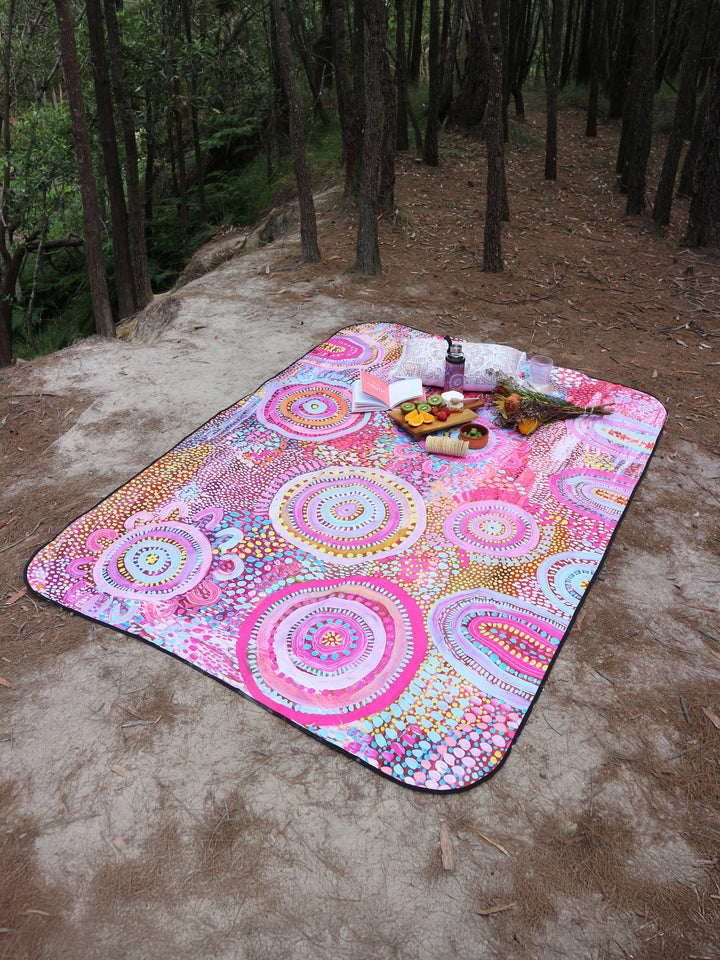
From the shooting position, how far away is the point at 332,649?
2721mm

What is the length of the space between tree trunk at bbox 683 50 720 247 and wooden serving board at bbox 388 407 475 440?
432 cm

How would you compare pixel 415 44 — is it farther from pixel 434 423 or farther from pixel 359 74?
pixel 434 423

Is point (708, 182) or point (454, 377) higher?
point (708, 182)

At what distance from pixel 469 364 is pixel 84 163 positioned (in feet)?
13.6

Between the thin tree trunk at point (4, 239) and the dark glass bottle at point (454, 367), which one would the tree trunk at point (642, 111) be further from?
the thin tree trunk at point (4, 239)

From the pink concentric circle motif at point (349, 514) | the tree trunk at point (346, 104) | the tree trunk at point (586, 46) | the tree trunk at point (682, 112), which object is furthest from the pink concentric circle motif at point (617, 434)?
the tree trunk at point (586, 46)

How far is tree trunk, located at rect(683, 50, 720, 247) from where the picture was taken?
20.7 feet

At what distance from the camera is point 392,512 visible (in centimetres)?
350

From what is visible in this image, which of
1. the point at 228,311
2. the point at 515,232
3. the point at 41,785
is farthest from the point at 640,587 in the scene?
the point at 515,232

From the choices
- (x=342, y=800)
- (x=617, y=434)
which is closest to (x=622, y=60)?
(x=617, y=434)

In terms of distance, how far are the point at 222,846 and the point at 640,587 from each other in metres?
2.02

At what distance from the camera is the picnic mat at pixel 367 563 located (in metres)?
2.51

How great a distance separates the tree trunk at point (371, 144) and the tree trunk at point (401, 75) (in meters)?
2.82

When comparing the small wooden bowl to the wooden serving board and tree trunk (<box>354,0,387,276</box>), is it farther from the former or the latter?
tree trunk (<box>354,0,387,276</box>)
